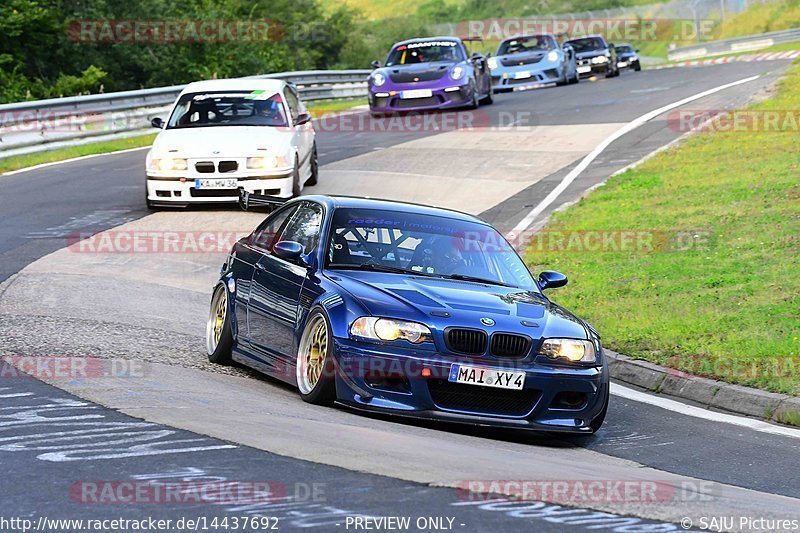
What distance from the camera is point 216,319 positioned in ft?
34.4

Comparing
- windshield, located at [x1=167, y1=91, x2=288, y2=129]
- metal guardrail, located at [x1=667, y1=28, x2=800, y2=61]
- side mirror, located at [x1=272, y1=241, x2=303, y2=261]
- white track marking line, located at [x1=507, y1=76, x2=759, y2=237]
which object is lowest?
metal guardrail, located at [x1=667, y1=28, x2=800, y2=61]

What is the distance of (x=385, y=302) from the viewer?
8359 mm

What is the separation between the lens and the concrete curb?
9492 mm

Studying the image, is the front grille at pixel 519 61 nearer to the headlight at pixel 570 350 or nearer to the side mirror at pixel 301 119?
the side mirror at pixel 301 119

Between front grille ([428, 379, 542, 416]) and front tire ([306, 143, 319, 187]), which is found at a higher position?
front grille ([428, 379, 542, 416])

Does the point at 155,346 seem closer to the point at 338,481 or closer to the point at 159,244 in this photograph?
the point at 338,481

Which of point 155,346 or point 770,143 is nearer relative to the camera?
point 155,346

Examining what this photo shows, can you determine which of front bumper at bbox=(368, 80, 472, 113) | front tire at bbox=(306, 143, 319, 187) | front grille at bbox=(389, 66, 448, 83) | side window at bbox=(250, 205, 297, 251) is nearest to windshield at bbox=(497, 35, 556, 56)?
front bumper at bbox=(368, 80, 472, 113)

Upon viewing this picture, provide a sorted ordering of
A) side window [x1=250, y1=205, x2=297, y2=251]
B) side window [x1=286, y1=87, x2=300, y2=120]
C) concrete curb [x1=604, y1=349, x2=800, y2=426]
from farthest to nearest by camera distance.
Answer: side window [x1=286, y1=87, x2=300, y2=120], side window [x1=250, y1=205, x2=297, y2=251], concrete curb [x1=604, y1=349, x2=800, y2=426]

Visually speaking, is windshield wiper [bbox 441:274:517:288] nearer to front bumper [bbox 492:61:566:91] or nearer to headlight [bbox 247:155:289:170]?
headlight [bbox 247:155:289:170]

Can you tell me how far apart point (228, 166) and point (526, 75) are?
880 inches

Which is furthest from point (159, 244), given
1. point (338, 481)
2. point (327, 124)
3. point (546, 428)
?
point (327, 124)

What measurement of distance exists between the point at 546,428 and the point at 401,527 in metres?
3.19

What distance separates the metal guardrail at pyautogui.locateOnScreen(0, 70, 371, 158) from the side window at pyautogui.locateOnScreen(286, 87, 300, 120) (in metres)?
6.45
